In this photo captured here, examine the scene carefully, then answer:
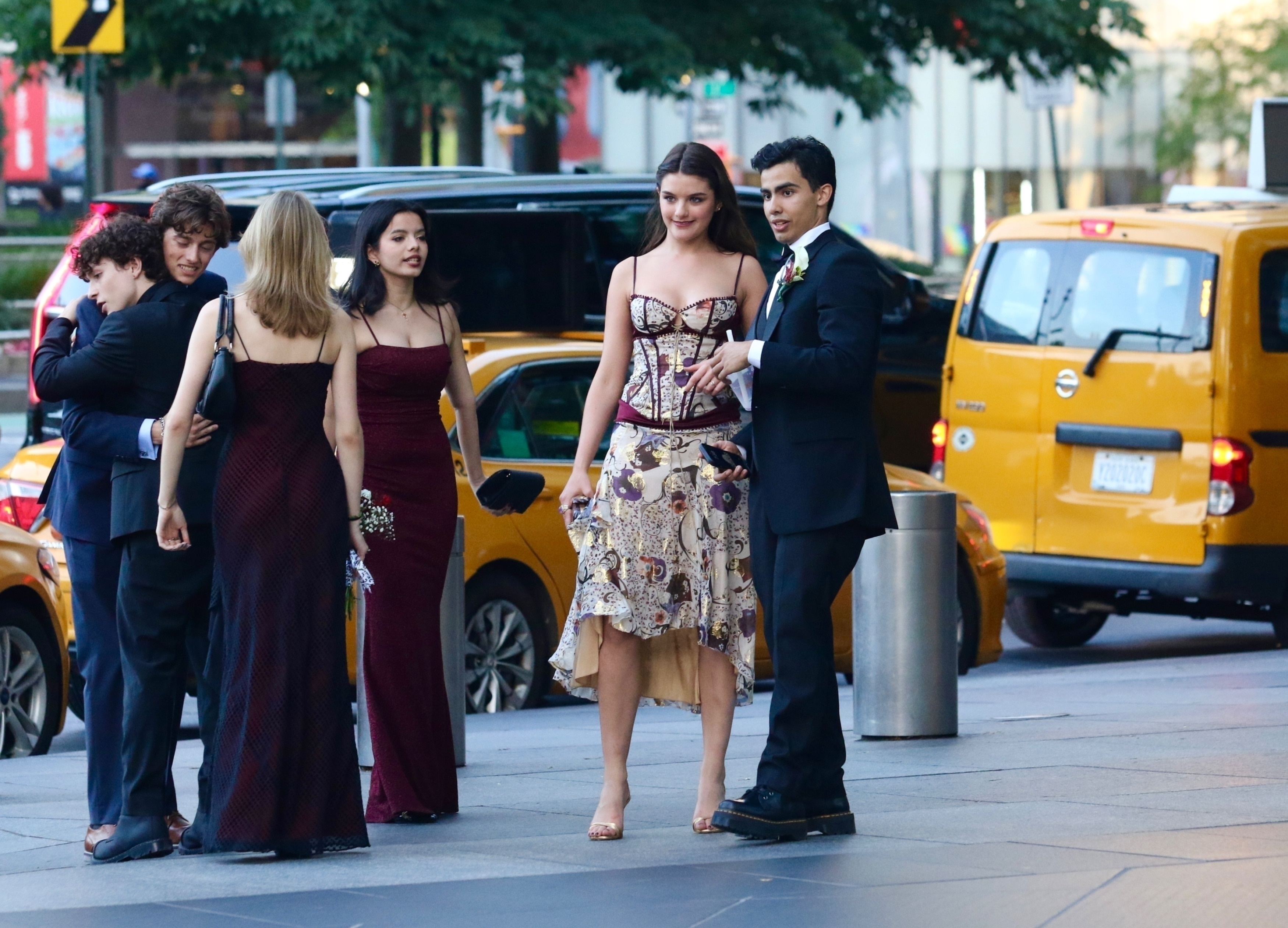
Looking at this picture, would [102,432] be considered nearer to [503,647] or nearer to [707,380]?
[707,380]

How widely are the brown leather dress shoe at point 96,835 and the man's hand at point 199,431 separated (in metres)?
1.12

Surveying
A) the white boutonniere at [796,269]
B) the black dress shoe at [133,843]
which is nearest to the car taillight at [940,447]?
the white boutonniere at [796,269]

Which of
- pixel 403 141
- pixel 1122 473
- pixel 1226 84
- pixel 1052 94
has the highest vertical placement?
pixel 1226 84

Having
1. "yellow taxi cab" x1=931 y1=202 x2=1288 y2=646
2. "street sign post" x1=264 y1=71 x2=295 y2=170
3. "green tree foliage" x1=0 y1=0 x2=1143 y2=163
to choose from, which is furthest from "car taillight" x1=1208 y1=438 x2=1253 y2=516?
"street sign post" x1=264 y1=71 x2=295 y2=170

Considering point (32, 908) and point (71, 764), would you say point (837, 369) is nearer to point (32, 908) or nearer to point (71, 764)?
point (32, 908)

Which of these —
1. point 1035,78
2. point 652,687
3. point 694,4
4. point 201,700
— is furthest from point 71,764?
→ point 1035,78

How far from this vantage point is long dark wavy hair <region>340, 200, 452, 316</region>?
673 cm

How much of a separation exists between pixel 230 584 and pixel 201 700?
1.47 feet

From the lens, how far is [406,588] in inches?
268

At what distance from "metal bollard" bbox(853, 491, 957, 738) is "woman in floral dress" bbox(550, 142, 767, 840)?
191 centimetres

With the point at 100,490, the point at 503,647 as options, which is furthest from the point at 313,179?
the point at 100,490

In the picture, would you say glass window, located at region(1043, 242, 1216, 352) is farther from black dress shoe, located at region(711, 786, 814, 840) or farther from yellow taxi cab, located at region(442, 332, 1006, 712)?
black dress shoe, located at region(711, 786, 814, 840)

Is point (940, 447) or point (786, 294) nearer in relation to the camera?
point (786, 294)

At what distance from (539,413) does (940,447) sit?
10.0ft
